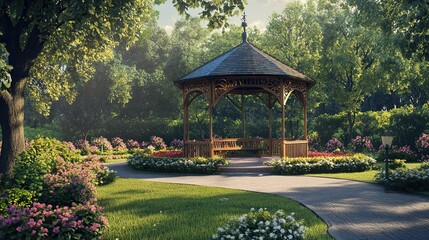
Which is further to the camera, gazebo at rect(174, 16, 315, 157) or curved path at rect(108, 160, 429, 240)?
gazebo at rect(174, 16, 315, 157)

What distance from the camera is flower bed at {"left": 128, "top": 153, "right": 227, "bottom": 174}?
17391 millimetres

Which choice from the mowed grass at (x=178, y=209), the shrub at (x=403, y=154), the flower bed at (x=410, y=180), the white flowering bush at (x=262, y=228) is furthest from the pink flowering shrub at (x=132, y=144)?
the white flowering bush at (x=262, y=228)

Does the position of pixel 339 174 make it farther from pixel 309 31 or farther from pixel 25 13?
pixel 309 31

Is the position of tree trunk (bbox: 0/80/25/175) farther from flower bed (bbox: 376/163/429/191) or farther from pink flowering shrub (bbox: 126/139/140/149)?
pink flowering shrub (bbox: 126/139/140/149)

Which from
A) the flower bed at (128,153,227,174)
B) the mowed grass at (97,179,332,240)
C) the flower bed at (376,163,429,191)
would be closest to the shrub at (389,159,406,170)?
the flower bed at (376,163,429,191)

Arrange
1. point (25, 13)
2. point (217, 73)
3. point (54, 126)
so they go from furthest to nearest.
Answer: point (54, 126) → point (217, 73) → point (25, 13)

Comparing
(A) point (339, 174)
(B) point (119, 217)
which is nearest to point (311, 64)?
(A) point (339, 174)

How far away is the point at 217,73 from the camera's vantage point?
61.5 feet

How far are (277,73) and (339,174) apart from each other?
5547 mm

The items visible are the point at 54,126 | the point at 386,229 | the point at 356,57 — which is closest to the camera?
the point at 386,229

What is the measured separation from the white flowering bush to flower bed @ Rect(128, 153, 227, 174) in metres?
11.2

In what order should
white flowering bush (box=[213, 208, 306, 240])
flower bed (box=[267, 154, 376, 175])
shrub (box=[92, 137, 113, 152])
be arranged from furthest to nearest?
shrub (box=[92, 137, 113, 152]), flower bed (box=[267, 154, 376, 175]), white flowering bush (box=[213, 208, 306, 240])

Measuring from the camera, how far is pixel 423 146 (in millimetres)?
21781

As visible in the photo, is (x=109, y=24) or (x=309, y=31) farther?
(x=309, y=31)
